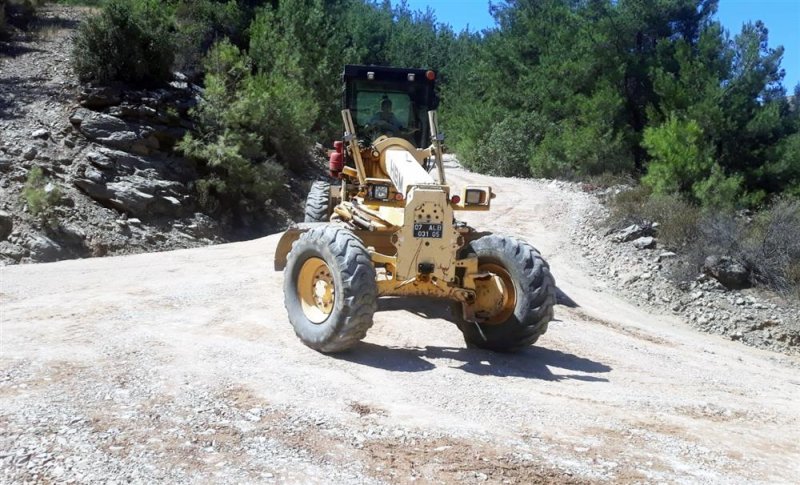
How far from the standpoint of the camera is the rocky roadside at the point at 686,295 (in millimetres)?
12641

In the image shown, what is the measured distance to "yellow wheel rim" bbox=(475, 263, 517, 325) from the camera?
823cm

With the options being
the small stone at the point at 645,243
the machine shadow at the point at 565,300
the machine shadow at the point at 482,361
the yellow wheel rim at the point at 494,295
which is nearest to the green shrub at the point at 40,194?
the machine shadow at the point at 482,361

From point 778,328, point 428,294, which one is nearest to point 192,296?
point 428,294

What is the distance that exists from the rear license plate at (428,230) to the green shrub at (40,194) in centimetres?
947

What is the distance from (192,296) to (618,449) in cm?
575

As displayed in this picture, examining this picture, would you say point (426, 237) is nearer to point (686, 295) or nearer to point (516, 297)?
point (516, 297)

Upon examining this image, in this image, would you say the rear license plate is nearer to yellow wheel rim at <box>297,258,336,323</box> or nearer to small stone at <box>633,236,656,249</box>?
yellow wheel rim at <box>297,258,336,323</box>

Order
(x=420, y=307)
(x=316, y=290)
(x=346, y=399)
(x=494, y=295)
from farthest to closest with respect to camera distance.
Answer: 1. (x=420, y=307)
2. (x=494, y=295)
3. (x=316, y=290)
4. (x=346, y=399)

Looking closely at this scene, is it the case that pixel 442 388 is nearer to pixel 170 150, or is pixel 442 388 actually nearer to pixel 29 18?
pixel 170 150

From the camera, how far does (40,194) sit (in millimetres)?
14484

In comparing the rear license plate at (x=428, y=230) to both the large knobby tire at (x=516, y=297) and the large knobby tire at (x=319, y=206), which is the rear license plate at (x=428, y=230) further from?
the large knobby tire at (x=319, y=206)

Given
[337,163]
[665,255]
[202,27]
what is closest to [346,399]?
[337,163]

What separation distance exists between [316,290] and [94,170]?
9.76m

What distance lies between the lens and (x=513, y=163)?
31.7 metres
